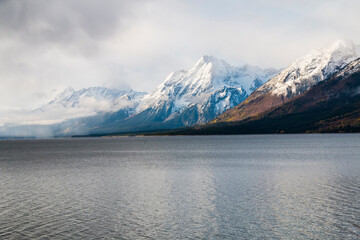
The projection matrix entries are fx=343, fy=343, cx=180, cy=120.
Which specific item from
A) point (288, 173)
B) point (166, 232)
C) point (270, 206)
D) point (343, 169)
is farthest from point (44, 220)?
point (343, 169)

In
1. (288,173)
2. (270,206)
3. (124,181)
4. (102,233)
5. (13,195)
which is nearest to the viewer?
(102,233)

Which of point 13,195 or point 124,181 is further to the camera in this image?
point 124,181

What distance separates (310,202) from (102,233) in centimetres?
2936

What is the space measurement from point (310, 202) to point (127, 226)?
2627 cm

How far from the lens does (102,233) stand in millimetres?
36281

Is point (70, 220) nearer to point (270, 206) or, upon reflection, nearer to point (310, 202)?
point (270, 206)

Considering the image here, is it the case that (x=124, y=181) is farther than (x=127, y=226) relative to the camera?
Yes

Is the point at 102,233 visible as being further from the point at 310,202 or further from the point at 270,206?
the point at 310,202

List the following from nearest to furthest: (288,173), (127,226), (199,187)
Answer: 1. (127,226)
2. (199,187)
3. (288,173)

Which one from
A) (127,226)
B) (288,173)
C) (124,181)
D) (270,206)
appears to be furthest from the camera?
(288,173)

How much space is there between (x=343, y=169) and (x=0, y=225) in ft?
243

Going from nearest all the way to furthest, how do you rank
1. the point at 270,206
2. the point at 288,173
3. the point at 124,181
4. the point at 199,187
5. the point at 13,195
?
the point at 270,206 → the point at 13,195 → the point at 199,187 → the point at 124,181 → the point at 288,173

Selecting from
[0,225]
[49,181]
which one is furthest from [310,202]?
[49,181]

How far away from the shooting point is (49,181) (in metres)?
74.8
